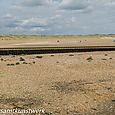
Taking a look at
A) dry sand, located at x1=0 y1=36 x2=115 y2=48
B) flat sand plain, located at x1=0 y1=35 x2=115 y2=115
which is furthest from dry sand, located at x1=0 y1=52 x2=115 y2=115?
dry sand, located at x1=0 y1=36 x2=115 y2=48

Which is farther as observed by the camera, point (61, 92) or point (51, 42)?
point (51, 42)

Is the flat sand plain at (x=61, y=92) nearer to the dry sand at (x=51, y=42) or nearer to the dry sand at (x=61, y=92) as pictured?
the dry sand at (x=61, y=92)

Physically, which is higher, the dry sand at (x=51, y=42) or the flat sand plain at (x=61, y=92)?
the dry sand at (x=51, y=42)

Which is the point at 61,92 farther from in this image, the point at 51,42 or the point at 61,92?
the point at 51,42

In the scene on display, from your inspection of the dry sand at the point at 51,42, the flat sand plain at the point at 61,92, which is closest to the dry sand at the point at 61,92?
the flat sand plain at the point at 61,92

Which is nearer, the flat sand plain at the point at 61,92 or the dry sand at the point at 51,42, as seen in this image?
the flat sand plain at the point at 61,92

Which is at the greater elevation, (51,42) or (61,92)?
(51,42)

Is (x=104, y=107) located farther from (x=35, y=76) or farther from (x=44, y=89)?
(x=35, y=76)

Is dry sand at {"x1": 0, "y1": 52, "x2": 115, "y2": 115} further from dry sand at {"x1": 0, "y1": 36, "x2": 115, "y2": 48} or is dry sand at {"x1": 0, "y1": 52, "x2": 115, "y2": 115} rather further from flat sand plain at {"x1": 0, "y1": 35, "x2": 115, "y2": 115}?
dry sand at {"x1": 0, "y1": 36, "x2": 115, "y2": 48}

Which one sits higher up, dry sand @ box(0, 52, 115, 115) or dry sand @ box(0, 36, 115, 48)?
dry sand @ box(0, 36, 115, 48)

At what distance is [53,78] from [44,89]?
15.3 feet

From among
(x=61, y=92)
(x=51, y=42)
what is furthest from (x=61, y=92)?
(x=51, y=42)

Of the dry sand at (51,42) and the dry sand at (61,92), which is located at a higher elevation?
the dry sand at (51,42)

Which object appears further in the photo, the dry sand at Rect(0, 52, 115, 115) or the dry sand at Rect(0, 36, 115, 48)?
the dry sand at Rect(0, 36, 115, 48)
